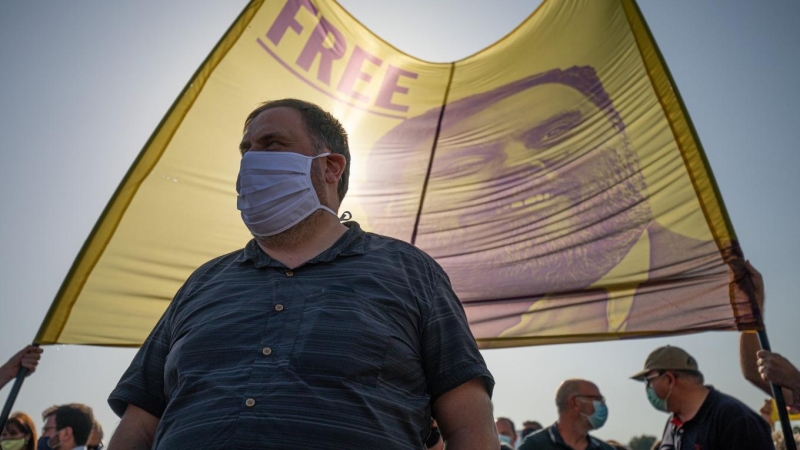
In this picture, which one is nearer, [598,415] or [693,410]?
[693,410]

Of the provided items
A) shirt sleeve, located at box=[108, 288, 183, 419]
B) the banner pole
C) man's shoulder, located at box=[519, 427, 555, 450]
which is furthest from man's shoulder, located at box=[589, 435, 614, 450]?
shirt sleeve, located at box=[108, 288, 183, 419]

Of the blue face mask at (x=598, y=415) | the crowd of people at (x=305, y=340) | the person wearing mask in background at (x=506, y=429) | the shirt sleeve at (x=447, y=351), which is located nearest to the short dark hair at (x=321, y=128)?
the crowd of people at (x=305, y=340)

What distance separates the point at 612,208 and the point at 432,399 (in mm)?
3092

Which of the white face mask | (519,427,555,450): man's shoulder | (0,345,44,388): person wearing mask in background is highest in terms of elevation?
(519,427,555,450): man's shoulder

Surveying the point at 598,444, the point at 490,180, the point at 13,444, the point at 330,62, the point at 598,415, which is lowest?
the point at 13,444

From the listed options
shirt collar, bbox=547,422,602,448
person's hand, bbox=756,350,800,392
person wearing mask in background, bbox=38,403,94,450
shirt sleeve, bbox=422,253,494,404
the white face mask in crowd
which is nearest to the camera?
shirt sleeve, bbox=422,253,494,404

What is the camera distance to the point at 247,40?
5.43 meters

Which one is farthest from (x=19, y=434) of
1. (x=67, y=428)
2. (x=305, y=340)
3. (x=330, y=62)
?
(x=305, y=340)

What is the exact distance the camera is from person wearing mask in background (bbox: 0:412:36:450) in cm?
633

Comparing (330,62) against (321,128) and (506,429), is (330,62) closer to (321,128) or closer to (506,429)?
(321,128)

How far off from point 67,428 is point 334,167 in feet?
17.3

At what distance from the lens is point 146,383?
196 centimetres

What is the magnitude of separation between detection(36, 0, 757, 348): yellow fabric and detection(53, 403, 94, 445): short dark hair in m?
2.17

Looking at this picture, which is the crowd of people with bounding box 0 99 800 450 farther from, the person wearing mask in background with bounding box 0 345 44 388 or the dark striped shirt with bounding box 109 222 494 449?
the person wearing mask in background with bounding box 0 345 44 388
